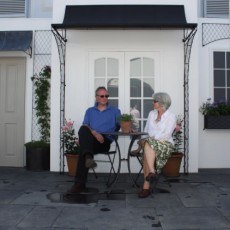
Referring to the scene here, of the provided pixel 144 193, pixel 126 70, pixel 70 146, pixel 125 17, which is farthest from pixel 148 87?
pixel 144 193

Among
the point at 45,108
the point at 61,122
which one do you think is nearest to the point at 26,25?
the point at 45,108

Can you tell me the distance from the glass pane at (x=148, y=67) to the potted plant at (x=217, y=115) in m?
1.19

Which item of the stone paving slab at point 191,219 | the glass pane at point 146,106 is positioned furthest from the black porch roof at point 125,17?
the stone paving slab at point 191,219

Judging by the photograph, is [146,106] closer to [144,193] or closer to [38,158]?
[38,158]

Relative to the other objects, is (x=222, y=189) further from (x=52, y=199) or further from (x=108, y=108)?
(x=52, y=199)

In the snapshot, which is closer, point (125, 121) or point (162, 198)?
point (162, 198)

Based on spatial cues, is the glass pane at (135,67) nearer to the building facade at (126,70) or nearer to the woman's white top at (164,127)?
the building facade at (126,70)

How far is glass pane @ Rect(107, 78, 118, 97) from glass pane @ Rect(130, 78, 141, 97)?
25cm

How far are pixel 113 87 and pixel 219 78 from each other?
200 centimetres

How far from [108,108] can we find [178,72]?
172 centimetres

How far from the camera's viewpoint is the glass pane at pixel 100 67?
6375 millimetres

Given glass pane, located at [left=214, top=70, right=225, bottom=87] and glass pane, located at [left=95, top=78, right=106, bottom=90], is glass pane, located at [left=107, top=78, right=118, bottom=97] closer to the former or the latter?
glass pane, located at [left=95, top=78, right=106, bottom=90]

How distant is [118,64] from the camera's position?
6363mm

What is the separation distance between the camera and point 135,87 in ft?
20.8
